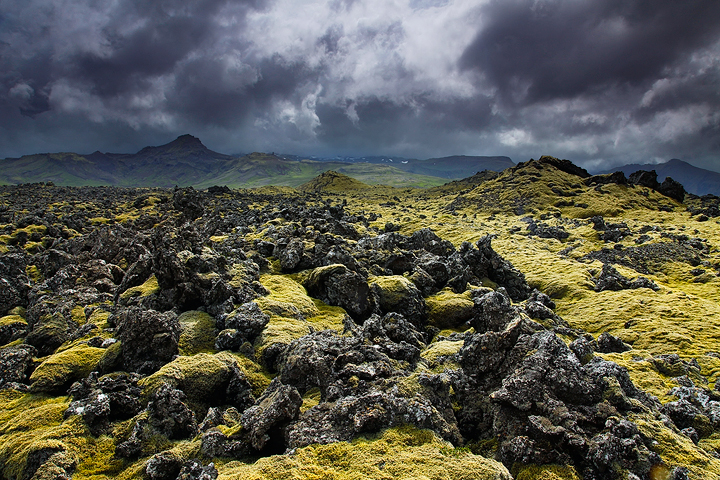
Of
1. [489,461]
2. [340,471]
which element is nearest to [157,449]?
[340,471]

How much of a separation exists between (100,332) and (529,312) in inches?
1016

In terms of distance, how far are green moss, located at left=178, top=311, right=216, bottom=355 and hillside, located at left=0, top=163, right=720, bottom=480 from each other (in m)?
0.10

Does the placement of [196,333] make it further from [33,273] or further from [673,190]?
[673,190]

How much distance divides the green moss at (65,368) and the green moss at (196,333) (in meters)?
3.30

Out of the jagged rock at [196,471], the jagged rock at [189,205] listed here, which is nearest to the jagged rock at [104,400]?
the jagged rock at [196,471]

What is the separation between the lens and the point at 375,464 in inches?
351

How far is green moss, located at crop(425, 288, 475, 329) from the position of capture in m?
24.1

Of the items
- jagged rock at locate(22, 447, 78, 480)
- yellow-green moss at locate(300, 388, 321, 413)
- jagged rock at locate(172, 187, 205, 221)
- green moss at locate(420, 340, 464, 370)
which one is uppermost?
jagged rock at locate(172, 187, 205, 221)

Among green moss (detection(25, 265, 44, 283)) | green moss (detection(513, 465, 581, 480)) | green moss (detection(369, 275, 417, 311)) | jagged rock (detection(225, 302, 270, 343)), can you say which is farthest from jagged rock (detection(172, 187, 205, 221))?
green moss (detection(513, 465, 581, 480))

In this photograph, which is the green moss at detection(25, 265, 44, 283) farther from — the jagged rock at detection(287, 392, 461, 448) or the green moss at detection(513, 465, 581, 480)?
the green moss at detection(513, 465, 581, 480)

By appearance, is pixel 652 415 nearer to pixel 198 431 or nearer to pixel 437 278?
pixel 198 431

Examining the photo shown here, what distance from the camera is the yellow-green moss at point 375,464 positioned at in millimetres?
8516

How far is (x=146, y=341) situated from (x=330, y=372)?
26.8 feet

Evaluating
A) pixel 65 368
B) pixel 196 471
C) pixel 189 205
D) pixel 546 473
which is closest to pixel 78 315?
pixel 65 368
